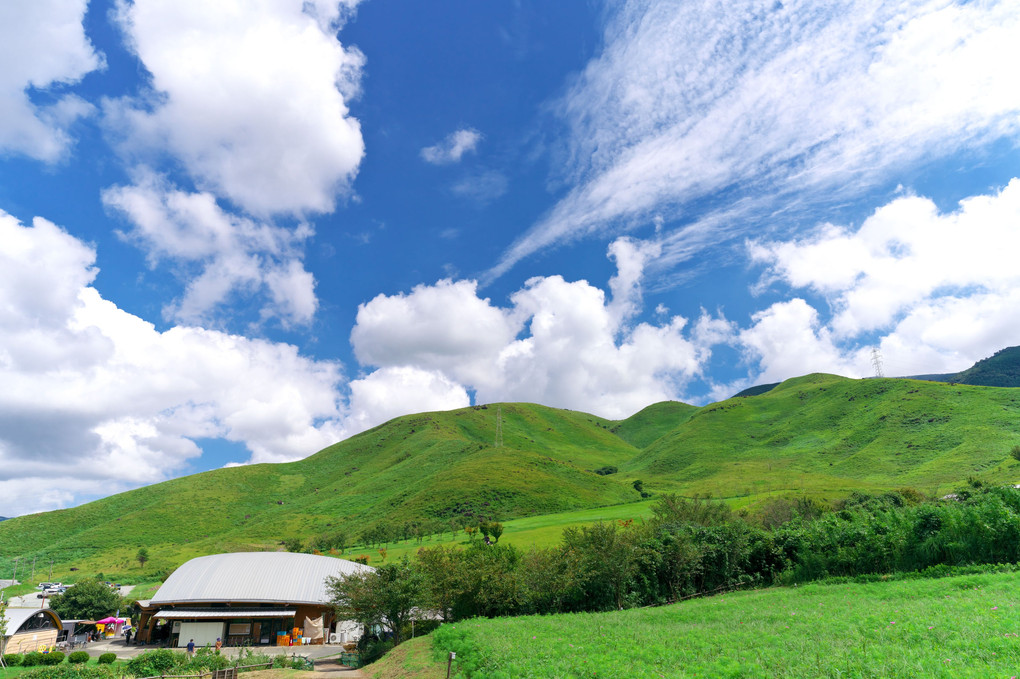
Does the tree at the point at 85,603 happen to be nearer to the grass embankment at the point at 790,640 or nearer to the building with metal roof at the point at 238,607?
the building with metal roof at the point at 238,607

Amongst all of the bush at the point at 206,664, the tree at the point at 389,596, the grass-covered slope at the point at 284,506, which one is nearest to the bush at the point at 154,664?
the bush at the point at 206,664

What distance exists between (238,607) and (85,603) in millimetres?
27439

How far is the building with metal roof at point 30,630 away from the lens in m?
41.5

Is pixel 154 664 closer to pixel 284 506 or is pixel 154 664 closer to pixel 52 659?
pixel 52 659

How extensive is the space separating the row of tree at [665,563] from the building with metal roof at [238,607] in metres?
14.3

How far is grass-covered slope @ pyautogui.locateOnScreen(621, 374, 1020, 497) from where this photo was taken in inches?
4500

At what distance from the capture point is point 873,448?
481ft

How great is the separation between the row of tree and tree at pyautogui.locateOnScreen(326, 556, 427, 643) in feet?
0.25

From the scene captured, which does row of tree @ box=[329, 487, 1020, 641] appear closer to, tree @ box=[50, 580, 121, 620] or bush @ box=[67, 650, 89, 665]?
bush @ box=[67, 650, 89, 665]

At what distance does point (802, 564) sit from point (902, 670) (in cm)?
Result: 3142

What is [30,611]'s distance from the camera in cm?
4434

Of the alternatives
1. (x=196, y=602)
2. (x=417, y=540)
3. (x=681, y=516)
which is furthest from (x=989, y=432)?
(x=196, y=602)

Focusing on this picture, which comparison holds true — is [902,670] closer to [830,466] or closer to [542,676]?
[542,676]

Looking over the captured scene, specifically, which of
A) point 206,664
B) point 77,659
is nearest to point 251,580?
point 77,659
